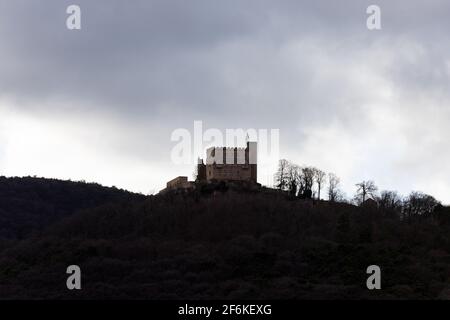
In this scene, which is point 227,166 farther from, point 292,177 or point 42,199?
point 42,199

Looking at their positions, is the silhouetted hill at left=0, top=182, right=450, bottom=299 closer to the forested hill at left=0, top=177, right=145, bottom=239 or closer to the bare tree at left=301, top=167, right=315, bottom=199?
the bare tree at left=301, top=167, right=315, bottom=199

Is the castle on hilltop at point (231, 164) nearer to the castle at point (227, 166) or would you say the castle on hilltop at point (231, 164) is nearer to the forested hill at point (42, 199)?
the castle at point (227, 166)

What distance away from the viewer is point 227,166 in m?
114

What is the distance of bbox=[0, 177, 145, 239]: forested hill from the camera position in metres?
147

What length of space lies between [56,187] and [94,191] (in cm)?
686

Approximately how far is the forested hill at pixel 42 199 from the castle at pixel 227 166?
29678 mm

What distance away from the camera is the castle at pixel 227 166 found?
114m

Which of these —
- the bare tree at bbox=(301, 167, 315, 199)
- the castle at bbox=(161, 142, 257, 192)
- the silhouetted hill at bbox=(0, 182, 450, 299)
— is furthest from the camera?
the bare tree at bbox=(301, 167, 315, 199)

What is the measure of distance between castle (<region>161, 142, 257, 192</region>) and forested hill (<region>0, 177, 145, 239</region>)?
29.7 m

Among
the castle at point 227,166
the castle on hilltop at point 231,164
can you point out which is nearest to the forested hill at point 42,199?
the castle at point 227,166

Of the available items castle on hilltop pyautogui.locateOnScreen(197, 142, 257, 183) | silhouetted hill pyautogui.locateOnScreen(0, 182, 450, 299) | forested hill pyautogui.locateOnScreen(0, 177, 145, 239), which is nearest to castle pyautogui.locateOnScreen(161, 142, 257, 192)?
castle on hilltop pyautogui.locateOnScreen(197, 142, 257, 183)

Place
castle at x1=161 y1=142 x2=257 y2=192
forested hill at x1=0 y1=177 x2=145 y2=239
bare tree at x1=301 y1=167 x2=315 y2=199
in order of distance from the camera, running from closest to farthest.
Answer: castle at x1=161 y1=142 x2=257 y2=192 < bare tree at x1=301 y1=167 x2=315 y2=199 < forested hill at x1=0 y1=177 x2=145 y2=239

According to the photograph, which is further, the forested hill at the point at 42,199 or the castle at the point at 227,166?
the forested hill at the point at 42,199
